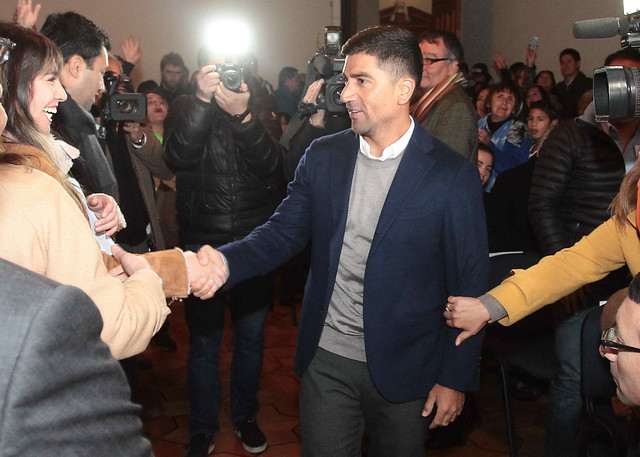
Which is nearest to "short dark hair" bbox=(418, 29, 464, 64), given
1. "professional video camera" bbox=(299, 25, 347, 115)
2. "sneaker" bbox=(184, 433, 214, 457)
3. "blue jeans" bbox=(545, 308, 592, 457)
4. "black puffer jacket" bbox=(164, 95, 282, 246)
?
"professional video camera" bbox=(299, 25, 347, 115)

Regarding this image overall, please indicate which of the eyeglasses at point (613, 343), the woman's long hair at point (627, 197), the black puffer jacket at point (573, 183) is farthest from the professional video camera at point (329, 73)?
the eyeglasses at point (613, 343)

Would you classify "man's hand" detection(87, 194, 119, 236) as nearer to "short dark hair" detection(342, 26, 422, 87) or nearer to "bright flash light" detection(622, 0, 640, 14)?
"short dark hair" detection(342, 26, 422, 87)

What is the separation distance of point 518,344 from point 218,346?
1.34 m

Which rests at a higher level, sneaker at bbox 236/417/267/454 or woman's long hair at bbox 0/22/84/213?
woman's long hair at bbox 0/22/84/213

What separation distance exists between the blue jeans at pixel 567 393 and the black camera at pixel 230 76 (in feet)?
5.47

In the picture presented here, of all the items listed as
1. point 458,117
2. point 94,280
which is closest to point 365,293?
point 94,280

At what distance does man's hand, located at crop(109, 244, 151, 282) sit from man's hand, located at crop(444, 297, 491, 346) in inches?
33.0

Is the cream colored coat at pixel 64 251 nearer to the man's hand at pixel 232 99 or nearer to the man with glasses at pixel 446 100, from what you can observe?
Answer: the man's hand at pixel 232 99

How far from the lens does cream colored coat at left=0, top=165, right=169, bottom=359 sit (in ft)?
4.21

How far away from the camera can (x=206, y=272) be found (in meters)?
1.98

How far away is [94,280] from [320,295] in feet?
2.61

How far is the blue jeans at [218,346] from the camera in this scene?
2934 millimetres

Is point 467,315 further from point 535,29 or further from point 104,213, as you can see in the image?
point 535,29

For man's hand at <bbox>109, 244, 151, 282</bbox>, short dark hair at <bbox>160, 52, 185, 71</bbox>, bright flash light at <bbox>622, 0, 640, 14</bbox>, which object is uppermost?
bright flash light at <bbox>622, 0, 640, 14</bbox>
